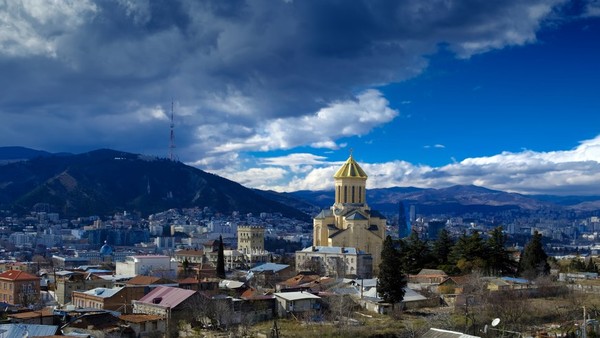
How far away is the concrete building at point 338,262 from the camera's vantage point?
5488cm

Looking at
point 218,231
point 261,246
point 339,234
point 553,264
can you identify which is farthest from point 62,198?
point 553,264

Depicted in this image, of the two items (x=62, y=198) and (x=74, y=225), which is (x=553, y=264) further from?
(x=62, y=198)

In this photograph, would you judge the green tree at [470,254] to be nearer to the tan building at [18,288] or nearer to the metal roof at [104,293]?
the metal roof at [104,293]

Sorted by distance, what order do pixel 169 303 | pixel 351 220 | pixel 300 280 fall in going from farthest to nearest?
1. pixel 351 220
2. pixel 300 280
3. pixel 169 303

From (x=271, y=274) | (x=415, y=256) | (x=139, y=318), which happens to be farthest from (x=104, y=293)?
(x=415, y=256)

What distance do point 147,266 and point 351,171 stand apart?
20.5 metres

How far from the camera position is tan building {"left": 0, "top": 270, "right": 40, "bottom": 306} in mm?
39625

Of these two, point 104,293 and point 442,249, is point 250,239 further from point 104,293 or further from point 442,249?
point 104,293

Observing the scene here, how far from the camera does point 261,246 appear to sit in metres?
82.8

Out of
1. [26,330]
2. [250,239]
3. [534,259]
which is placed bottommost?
[26,330]

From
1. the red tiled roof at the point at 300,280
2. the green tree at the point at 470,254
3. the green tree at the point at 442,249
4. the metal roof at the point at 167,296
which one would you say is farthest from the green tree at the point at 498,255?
the metal roof at the point at 167,296

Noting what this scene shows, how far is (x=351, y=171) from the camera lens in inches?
2478

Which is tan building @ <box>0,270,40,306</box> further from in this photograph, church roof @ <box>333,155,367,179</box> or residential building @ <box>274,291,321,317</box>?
church roof @ <box>333,155,367,179</box>

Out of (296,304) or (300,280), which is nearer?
(296,304)
